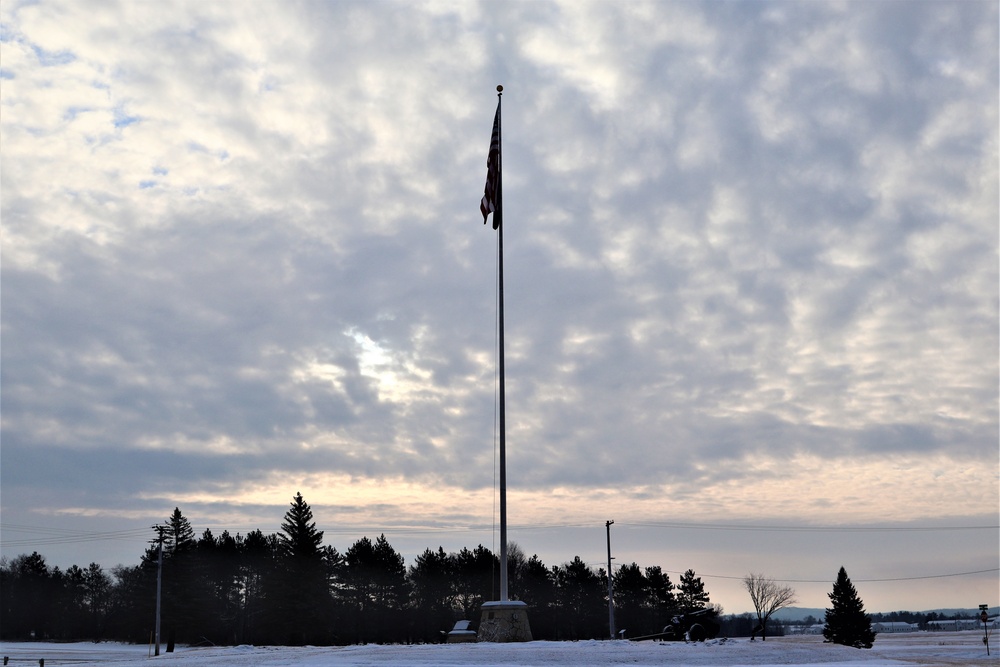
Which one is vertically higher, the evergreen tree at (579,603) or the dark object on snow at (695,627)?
the dark object on snow at (695,627)

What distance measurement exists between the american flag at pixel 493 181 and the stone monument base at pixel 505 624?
17.5 m

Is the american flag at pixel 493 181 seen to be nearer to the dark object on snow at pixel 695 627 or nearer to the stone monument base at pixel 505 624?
the stone monument base at pixel 505 624

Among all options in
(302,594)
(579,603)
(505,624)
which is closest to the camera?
(505,624)

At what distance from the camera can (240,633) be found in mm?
99438

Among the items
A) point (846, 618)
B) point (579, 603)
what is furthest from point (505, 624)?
point (579, 603)

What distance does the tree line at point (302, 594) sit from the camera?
8638cm

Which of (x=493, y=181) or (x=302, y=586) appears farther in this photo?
(x=302, y=586)

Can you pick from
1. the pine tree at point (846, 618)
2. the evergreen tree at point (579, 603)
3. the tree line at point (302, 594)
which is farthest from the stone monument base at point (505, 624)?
the evergreen tree at point (579, 603)

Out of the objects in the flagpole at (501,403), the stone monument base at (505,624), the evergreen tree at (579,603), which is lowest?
the evergreen tree at (579,603)

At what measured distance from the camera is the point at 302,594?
280 feet

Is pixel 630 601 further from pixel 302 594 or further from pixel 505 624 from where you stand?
pixel 505 624

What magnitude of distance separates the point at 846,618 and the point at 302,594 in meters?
57.6

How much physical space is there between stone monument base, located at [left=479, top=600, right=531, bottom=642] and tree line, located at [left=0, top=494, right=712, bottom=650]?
4234 centimetres

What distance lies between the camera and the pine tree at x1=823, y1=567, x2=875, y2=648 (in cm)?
9112
